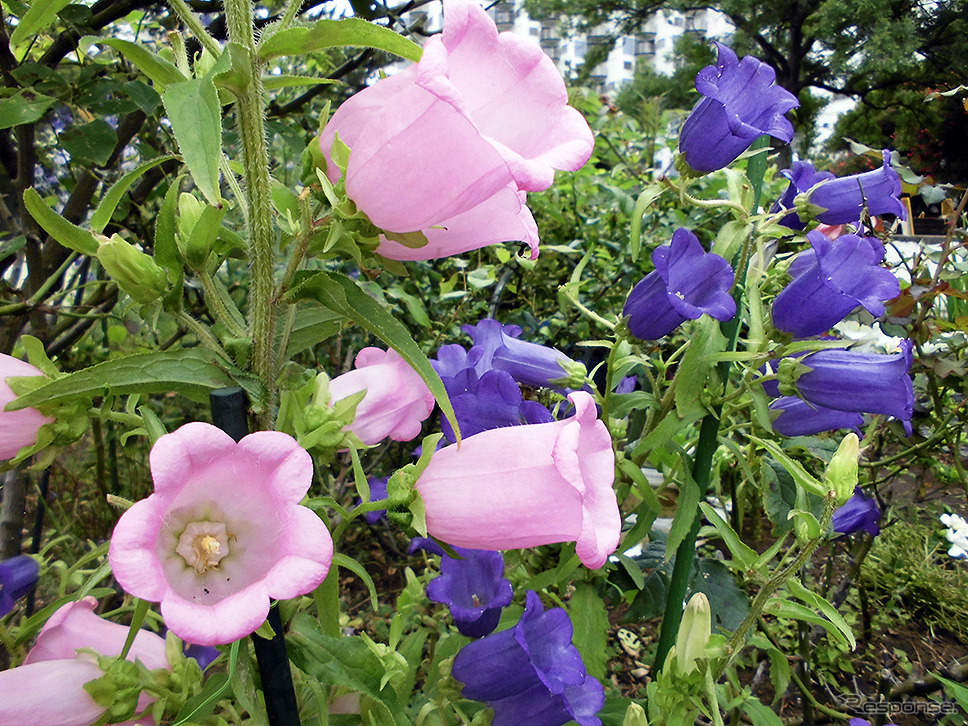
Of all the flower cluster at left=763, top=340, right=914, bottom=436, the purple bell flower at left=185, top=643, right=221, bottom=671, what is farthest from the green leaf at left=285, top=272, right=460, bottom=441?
the purple bell flower at left=185, top=643, right=221, bottom=671

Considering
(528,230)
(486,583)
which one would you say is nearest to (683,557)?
(486,583)

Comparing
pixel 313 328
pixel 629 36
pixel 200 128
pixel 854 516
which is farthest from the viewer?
pixel 629 36

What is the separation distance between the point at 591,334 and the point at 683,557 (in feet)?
2.91

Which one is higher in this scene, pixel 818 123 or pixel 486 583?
pixel 486 583

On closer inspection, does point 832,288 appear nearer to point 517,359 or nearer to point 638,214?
point 638,214

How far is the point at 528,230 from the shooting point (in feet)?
1.91

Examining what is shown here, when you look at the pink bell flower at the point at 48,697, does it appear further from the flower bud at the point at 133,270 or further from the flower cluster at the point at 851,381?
the flower cluster at the point at 851,381

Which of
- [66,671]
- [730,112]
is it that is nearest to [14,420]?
[66,671]

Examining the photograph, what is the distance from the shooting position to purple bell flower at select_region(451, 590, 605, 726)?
2.62 feet

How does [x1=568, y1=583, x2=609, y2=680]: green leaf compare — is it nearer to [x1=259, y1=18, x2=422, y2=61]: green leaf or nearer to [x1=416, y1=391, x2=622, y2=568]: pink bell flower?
[x1=416, y1=391, x2=622, y2=568]: pink bell flower

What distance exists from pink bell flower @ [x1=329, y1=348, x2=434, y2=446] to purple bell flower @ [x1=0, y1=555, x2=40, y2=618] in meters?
0.69

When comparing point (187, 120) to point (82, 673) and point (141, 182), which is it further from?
point (141, 182)

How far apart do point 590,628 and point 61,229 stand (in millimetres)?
894

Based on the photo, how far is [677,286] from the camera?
3.05ft
